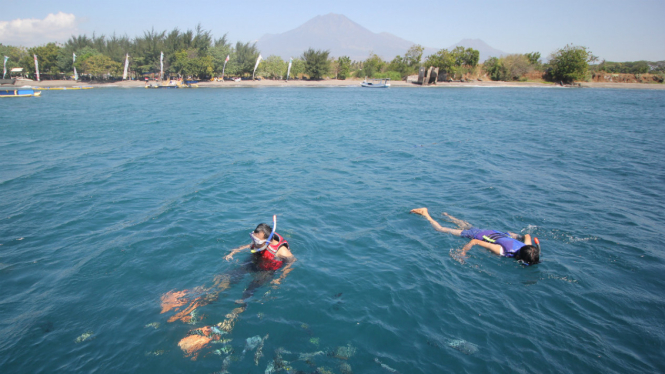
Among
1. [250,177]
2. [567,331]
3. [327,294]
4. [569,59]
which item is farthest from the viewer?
[569,59]

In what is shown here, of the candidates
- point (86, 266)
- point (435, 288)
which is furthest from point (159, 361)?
point (435, 288)

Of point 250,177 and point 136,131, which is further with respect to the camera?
point 136,131

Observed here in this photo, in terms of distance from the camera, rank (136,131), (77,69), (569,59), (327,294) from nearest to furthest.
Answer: (327,294)
(136,131)
(77,69)
(569,59)

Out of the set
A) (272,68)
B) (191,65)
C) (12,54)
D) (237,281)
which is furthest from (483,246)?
(12,54)

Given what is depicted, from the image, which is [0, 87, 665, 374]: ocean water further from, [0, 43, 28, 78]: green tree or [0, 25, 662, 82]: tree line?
[0, 43, 28, 78]: green tree

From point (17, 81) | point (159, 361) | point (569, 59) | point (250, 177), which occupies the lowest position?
point (159, 361)

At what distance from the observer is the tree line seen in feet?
241

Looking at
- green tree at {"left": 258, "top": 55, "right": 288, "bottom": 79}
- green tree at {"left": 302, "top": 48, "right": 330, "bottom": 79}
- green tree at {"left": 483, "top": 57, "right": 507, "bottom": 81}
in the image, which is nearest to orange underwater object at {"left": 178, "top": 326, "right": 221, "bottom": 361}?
green tree at {"left": 302, "top": 48, "right": 330, "bottom": 79}

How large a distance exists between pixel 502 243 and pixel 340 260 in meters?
3.76

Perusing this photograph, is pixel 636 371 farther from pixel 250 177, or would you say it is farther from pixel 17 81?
pixel 17 81

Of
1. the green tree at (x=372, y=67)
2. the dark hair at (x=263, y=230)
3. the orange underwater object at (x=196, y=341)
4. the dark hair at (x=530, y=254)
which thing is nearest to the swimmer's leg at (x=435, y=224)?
the dark hair at (x=530, y=254)

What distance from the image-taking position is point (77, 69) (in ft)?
236

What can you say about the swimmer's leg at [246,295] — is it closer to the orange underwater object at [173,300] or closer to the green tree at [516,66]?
the orange underwater object at [173,300]

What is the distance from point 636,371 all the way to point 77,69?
94289mm
